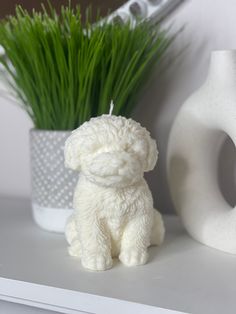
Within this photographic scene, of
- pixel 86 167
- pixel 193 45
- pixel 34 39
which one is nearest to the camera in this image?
pixel 86 167

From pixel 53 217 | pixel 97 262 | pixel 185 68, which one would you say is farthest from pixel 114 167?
pixel 185 68

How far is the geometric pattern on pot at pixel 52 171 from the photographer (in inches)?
27.6

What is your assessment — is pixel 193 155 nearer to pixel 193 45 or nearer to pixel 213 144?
pixel 213 144

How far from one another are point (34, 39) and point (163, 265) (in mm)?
361

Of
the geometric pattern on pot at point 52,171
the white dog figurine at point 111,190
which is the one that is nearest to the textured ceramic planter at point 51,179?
the geometric pattern on pot at point 52,171

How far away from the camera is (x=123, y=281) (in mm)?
522

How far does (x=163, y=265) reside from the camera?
0.58 metres

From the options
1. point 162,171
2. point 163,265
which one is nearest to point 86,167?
point 163,265

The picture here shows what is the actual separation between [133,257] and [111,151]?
0.14 meters

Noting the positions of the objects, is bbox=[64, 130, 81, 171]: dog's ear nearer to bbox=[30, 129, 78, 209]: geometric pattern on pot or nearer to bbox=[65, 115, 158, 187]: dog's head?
bbox=[65, 115, 158, 187]: dog's head

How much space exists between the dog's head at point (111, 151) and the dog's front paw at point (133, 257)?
89 millimetres

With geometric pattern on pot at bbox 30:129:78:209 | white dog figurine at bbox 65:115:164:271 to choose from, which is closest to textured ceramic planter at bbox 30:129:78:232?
geometric pattern on pot at bbox 30:129:78:209

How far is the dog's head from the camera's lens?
0.52m

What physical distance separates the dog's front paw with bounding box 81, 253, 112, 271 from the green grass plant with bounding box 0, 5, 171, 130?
0.22m
